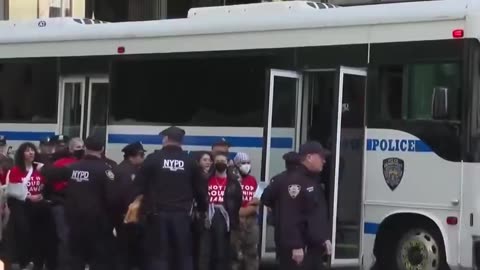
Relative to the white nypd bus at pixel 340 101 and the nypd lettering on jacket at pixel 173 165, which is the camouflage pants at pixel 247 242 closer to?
the white nypd bus at pixel 340 101

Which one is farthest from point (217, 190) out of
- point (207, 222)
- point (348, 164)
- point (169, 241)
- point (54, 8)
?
point (54, 8)

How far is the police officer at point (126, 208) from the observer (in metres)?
10.2

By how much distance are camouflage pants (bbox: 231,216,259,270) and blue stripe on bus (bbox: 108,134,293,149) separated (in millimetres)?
1095

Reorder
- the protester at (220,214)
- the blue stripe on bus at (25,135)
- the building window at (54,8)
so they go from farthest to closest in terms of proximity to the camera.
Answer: the building window at (54,8), the blue stripe on bus at (25,135), the protester at (220,214)

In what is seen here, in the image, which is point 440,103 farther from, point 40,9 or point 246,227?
point 40,9

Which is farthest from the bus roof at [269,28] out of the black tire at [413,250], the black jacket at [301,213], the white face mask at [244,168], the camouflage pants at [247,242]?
the black jacket at [301,213]

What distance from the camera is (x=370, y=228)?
36.9 ft

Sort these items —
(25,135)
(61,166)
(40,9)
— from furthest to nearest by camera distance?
1. (40,9)
2. (25,135)
3. (61,166)

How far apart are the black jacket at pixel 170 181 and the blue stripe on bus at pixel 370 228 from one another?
248cm

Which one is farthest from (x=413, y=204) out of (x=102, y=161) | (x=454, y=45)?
(x=102, y=161)

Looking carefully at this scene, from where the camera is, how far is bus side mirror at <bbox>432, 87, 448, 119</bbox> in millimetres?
10539

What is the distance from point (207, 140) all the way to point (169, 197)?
3.10m

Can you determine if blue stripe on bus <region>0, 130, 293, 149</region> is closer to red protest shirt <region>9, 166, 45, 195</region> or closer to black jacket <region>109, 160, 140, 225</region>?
red protest shirt <region>9, 166, 45, 195</region>

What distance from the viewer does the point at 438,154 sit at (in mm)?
10711
